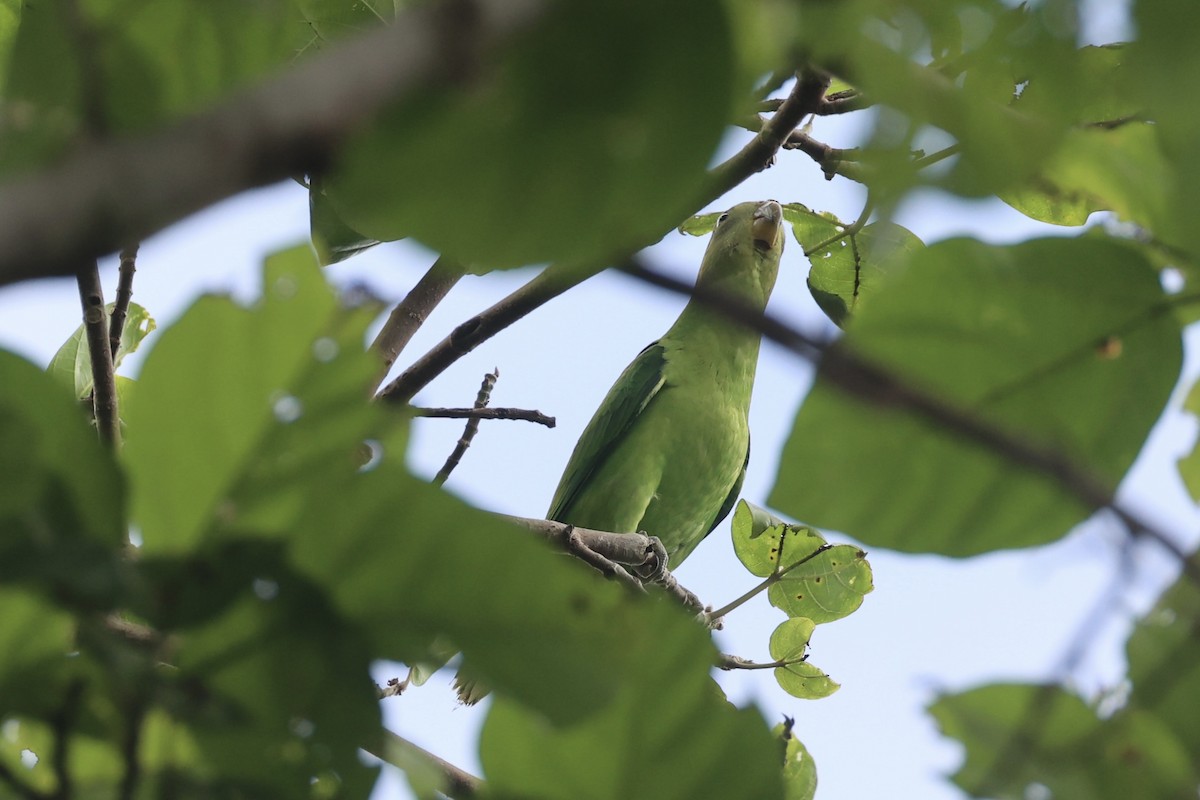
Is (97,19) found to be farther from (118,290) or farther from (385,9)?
(118,290)

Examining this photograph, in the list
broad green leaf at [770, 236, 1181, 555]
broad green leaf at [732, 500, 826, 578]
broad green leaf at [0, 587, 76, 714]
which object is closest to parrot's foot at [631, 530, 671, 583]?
broad green leaf at [732, 500, 826, 578]

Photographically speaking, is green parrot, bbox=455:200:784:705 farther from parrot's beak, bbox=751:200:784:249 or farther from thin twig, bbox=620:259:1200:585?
thin twig, bbox=620:259:1200:585

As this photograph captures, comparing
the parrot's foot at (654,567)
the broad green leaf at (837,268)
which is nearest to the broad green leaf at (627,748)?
the broad green leaf at (837,268)

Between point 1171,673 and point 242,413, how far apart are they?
0.45m

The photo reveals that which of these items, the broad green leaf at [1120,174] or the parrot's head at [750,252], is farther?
the parrot's head at [750,252]

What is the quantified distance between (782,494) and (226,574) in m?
0.27

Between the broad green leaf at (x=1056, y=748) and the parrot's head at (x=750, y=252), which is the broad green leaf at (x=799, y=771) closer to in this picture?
the broad green leaf at (x=1056, y=748)

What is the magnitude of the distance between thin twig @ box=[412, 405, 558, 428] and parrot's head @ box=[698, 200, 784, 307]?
1770 millimetres

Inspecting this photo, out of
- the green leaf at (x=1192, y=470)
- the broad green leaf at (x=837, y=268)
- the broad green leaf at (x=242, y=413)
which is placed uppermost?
the broad green leaf at (x=837, y=268)

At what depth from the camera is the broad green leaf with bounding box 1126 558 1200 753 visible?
49cm

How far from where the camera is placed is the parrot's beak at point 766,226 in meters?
3.59

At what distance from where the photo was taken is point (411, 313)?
161cm

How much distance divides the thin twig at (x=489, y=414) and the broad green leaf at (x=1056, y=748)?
1.34 m

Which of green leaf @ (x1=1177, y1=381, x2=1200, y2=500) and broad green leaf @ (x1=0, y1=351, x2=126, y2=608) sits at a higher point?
green leaf @ (x1=1177, y1=381, x2=1200, y2=500)
